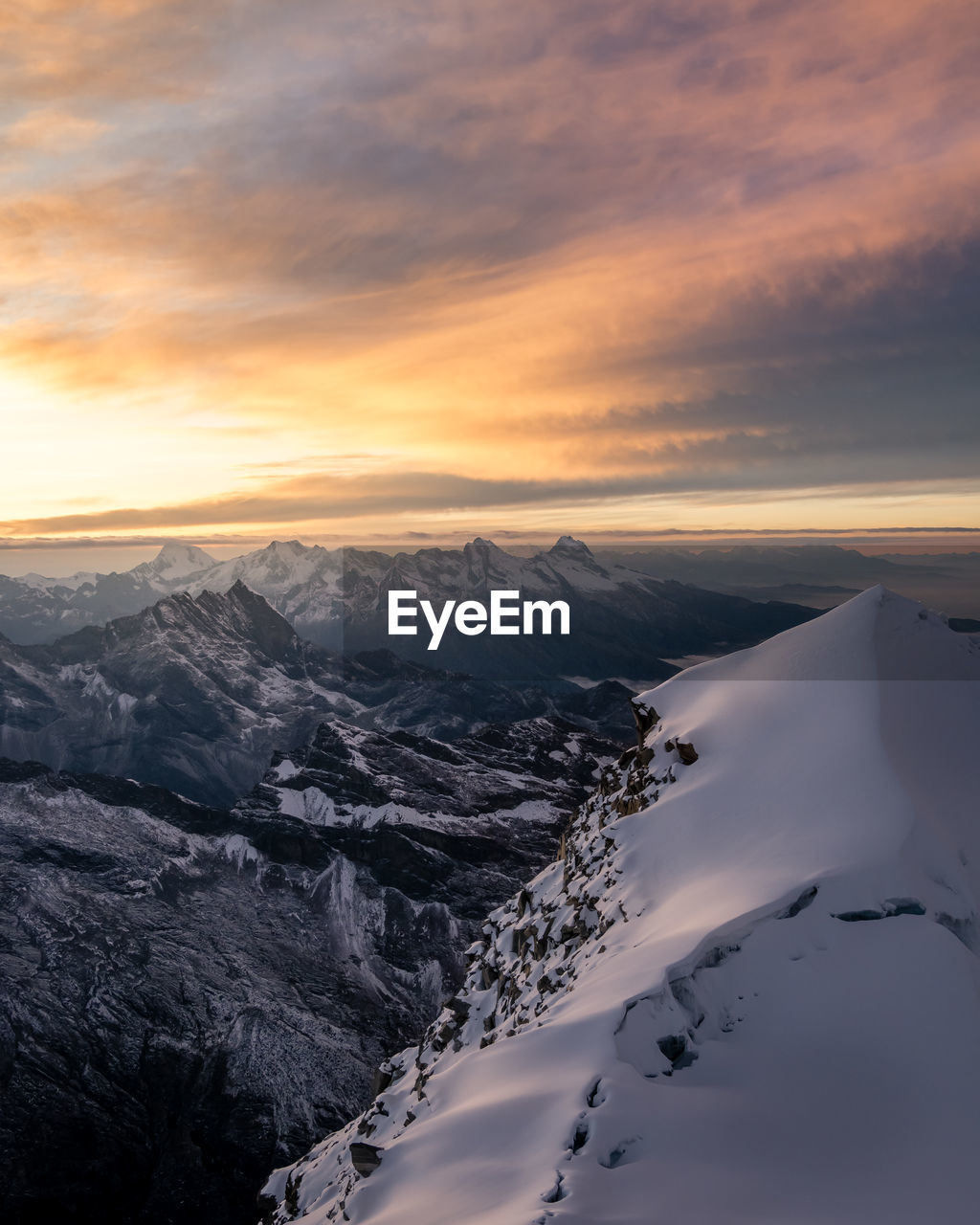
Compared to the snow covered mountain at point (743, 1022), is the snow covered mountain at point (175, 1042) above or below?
below

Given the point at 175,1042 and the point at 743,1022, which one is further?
the point at 175,1042

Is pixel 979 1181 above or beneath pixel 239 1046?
above

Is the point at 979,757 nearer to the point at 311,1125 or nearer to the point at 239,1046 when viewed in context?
the point at 311,1125

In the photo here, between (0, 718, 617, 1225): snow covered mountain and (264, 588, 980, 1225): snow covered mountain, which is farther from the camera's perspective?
(0, 718, 617, 1225): snow covered mountain

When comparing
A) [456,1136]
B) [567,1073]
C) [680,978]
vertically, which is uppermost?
[680,978]

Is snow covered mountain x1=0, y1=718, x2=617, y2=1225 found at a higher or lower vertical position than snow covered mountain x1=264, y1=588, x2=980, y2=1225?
lower

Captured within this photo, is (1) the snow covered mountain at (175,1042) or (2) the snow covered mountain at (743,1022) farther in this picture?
(1) the snow covered mountain at (175,1042)

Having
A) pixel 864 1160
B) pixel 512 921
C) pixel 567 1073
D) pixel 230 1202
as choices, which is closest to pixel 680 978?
pixel 567 1073

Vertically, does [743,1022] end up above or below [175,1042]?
above
